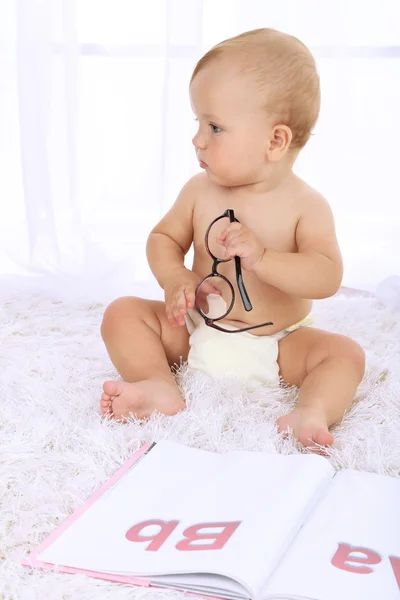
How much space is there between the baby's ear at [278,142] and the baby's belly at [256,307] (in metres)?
0.19

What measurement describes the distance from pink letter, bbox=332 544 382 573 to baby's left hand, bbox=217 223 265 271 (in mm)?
474

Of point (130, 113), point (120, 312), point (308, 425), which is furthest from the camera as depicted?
point (130, 113)

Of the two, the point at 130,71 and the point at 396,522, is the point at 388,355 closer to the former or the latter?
the point at 396,522

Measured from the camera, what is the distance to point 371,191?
2.06m

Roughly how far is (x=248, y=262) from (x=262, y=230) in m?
0.12

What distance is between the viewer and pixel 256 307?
132 centimetres

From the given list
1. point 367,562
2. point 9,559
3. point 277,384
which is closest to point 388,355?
point 277,384

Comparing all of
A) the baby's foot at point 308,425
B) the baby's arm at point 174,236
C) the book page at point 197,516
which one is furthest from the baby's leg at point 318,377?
the baby's arm at point 174,236

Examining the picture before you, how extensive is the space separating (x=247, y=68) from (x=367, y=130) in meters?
0.88

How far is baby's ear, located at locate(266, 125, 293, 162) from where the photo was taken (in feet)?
4.00

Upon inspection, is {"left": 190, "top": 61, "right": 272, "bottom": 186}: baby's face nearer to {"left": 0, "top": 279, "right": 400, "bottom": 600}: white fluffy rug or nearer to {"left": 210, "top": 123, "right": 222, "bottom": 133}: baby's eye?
{"left": 210, "top": 123, "right": 222, "bottom": 133}: baby's eye

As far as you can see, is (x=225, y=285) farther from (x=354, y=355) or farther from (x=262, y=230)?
(x=354, y=355)

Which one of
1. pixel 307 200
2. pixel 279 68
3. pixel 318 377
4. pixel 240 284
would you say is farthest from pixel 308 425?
pixel 279 68

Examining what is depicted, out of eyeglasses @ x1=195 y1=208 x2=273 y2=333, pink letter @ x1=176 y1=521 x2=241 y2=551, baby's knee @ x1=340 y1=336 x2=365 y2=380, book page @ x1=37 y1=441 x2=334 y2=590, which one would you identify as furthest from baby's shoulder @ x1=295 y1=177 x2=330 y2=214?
pink letter @ x1=176 y1=521 x2=241 y2=551
